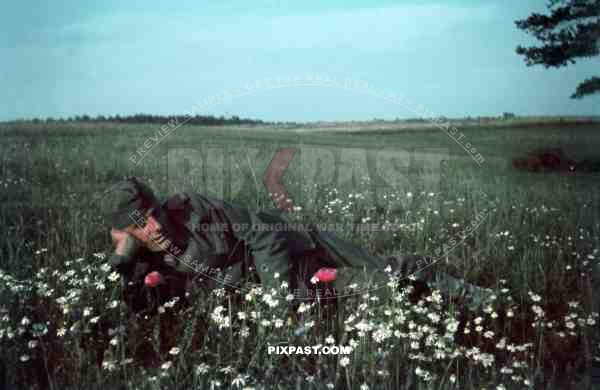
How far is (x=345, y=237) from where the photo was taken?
9.51 feet

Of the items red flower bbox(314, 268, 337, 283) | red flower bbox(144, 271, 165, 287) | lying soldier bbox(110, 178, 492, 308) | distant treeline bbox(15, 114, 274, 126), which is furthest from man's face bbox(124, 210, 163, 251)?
red flower bbox(314, 268, 337, 283)

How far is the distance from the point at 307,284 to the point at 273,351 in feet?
1.52

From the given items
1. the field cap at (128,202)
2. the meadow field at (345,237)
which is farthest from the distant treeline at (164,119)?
the field cap at (128,202)

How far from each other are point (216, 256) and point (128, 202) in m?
0.50

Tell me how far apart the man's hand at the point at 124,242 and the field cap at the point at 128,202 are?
0.10 ft

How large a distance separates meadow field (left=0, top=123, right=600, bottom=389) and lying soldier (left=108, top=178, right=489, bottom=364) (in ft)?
0.32

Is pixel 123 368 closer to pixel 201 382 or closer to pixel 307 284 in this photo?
pixel 201 382

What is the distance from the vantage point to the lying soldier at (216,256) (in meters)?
2.54

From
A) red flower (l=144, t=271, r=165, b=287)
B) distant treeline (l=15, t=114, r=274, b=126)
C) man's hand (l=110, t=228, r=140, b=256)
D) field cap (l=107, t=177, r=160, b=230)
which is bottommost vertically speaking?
red flower (l=144, t=271, r=165, b=287)

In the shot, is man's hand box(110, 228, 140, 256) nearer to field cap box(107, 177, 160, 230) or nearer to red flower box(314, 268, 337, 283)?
field cap box(107, 177, 160, 230)

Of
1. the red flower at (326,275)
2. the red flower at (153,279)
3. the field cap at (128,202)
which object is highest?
the field cap at (128,202)

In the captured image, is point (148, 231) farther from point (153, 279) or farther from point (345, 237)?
point (345, 237)

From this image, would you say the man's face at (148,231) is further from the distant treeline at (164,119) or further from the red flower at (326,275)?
the red flower at (326,275)

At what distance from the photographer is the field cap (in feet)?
8.18
